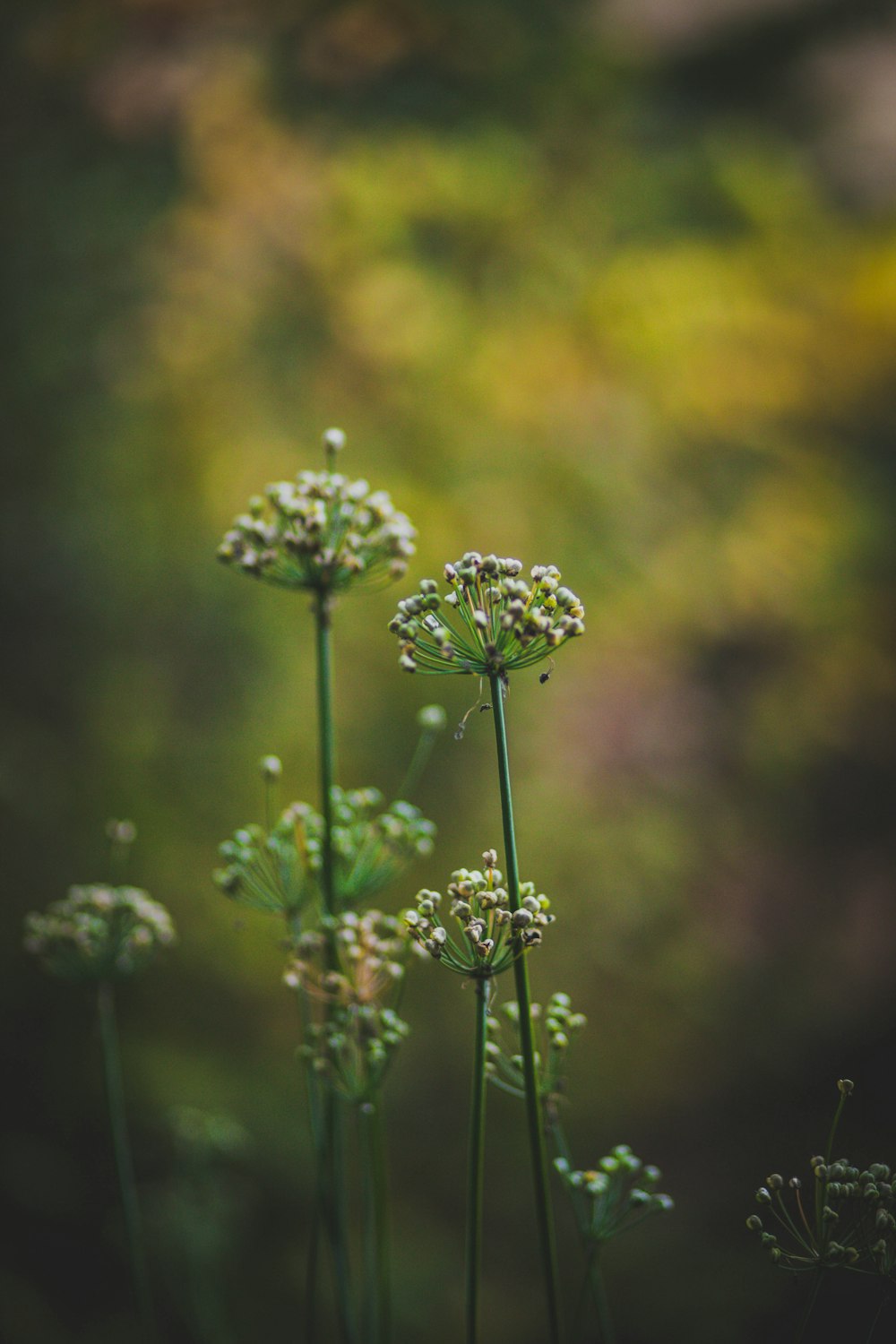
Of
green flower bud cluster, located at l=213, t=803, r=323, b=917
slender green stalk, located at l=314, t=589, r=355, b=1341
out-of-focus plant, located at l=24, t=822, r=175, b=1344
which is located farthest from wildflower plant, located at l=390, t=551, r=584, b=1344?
out-of-focus plant, located at l=24, t=822, r=175, b=1344

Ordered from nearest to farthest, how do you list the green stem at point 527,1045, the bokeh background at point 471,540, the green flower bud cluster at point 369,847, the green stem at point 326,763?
the green stem at point 527,1045 < the green stem at point 326,763 < the green flower bud cluster at point 369,847 < the bokeh background at point 471,540

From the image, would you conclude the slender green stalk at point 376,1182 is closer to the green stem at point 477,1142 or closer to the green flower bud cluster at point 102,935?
the green stem at point 477,1142

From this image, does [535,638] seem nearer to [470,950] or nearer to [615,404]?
[470,950]

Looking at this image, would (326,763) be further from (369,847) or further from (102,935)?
(102,935)

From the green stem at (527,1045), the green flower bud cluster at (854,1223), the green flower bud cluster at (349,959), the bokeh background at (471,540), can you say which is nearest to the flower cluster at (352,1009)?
the green flower bud cluster at (349,959)

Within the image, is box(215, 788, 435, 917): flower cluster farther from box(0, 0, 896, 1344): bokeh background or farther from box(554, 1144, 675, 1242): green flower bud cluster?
box(0, 0, 896, 1344): bokeh background

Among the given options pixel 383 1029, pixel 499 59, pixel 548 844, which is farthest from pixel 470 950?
pixel 499 59
